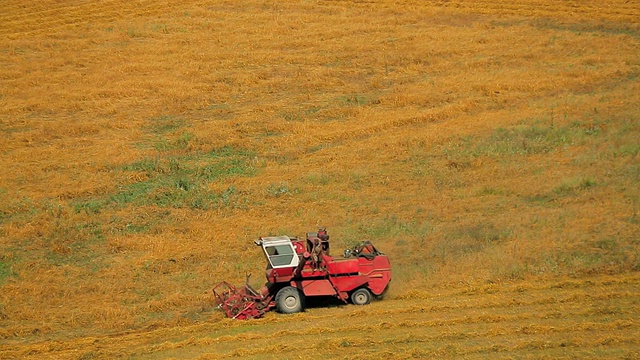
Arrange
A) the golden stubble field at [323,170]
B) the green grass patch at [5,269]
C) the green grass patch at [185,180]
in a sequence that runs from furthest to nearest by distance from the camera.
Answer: the green grass patch at [185,180]
the green grass patch at [5,269]
the golden stubble field at [323,170]

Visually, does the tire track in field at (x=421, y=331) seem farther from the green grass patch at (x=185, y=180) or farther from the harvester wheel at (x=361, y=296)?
the green grass patch at (x=185, y=180)

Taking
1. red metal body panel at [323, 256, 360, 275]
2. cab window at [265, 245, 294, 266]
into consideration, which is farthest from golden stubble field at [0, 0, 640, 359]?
cab window at [265, 245, 294, 266]

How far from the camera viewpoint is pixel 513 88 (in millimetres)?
36625

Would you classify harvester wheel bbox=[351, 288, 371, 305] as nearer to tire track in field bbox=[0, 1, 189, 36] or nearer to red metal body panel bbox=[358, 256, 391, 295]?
red metal body panel bbox=[358, 256, 391, 295]

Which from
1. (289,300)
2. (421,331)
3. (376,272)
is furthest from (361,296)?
(421,331)

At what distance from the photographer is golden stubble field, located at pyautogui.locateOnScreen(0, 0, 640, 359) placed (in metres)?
19.7

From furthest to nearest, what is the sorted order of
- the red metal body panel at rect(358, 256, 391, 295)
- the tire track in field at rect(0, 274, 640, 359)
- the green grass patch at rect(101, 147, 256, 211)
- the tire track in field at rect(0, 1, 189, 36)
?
1. the tire track in field at rect(0, 1, 189, 36)
2. the green grass patch at rect(101, 147, 256, 211)
3. the red metal body panel at rect(358, 256, 391, 295)
4. the tire track in field at rect(0, 274, 640, 359)

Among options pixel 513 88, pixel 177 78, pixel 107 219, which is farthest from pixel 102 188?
pixel 513 88

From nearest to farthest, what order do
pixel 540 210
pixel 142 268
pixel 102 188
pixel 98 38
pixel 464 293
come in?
pixel 464 293 < pixel 142 268 < pixel 540 210 < pixel 102 188 < pixel 98 38

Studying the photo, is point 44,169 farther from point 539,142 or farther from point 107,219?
point 539,142

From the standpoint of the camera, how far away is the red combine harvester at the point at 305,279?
20094 millimetres

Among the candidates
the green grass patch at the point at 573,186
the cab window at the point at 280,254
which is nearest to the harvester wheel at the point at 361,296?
the cab window at the point at 280,254

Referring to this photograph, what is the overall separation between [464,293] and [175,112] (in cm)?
1850

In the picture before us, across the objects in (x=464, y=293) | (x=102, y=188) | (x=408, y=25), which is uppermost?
(x=408, y=25)
